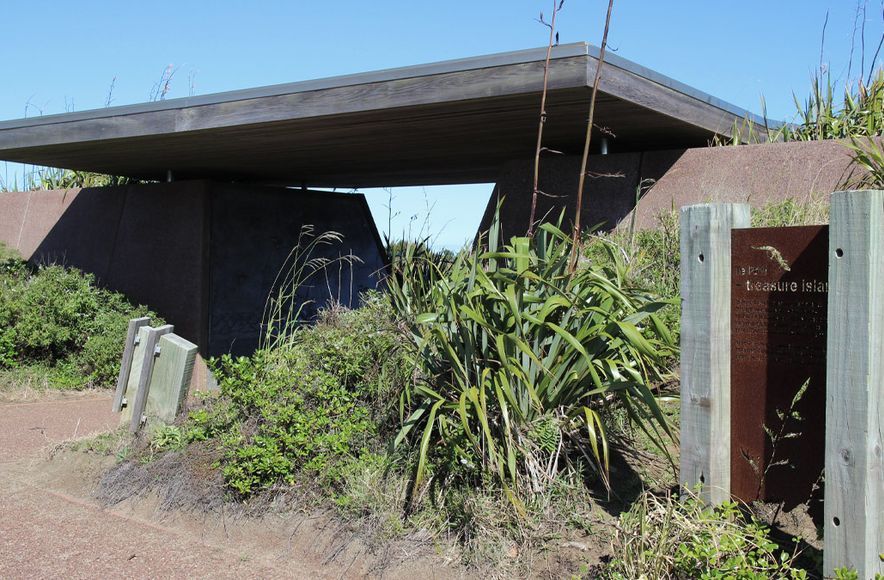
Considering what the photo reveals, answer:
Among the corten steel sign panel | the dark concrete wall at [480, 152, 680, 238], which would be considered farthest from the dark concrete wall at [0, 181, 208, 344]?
the corten steel sign panel

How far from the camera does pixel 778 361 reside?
3.77m

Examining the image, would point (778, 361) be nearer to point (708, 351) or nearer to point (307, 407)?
point (708, 351)

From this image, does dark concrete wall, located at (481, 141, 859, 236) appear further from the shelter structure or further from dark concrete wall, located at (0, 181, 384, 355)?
dark concrete wall, located at (0, 181, 384, 355)

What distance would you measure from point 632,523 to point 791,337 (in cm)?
111

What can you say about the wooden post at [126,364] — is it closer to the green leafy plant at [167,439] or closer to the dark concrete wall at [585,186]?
the green leafy plant at [167,439]

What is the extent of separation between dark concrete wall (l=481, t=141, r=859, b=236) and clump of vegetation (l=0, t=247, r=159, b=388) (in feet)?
17.0

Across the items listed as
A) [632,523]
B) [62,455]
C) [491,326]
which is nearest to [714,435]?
[632,523]

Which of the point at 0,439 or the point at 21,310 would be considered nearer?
the point at 0,439

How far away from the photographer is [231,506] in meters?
5.26

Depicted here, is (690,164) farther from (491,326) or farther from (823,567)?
(823,567)

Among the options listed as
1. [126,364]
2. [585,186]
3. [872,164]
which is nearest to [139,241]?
[126,364]

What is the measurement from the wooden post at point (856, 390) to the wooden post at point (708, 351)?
0.55 metres

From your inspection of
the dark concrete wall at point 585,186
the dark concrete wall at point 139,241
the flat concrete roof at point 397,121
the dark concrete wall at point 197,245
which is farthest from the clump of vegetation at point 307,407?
the dark concrete wall at point 139,241

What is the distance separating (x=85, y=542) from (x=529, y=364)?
9.39ft
